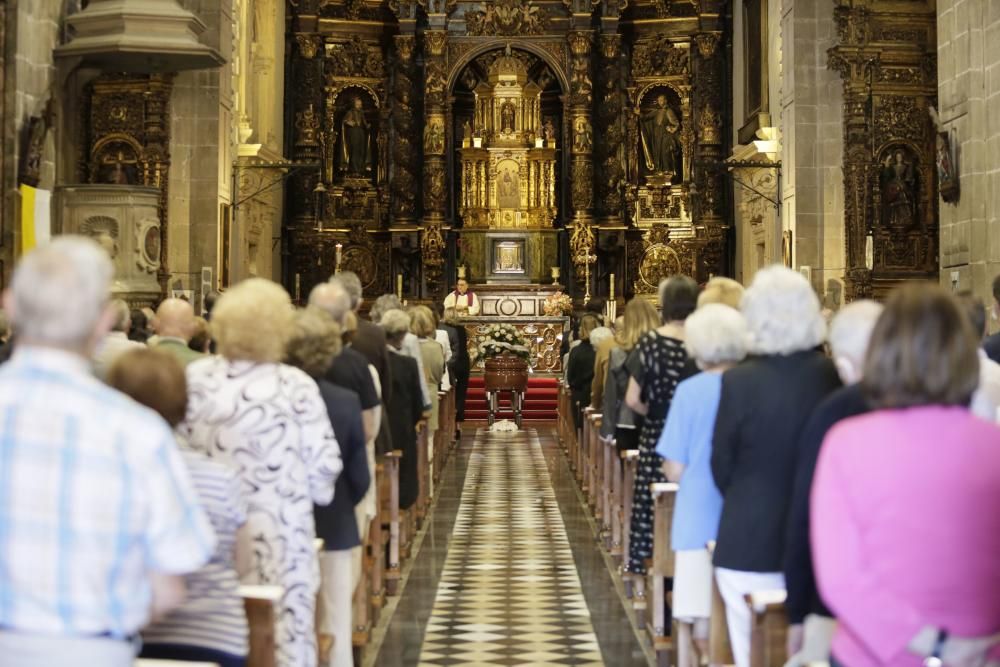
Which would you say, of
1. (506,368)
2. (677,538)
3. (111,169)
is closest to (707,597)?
(677,538)

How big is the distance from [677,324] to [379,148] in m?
20.9

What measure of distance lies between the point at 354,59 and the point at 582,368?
45.4ft

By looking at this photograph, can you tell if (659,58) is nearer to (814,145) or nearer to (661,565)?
(814,145)

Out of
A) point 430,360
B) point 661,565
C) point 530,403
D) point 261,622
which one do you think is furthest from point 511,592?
point 530,403

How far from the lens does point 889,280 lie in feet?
62.2

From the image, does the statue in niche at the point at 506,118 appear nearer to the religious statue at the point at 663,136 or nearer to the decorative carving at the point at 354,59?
the decorative carving at the point at 354,59

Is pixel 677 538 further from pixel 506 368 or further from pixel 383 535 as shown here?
pixel 506 368

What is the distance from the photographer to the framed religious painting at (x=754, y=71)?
2402 cm

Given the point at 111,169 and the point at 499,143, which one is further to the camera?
the point at 499,143

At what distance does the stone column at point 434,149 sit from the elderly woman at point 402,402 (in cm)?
1603

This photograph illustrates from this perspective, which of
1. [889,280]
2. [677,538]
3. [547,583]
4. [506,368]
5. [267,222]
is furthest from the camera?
[267,222]

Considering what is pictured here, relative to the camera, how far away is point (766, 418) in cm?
524

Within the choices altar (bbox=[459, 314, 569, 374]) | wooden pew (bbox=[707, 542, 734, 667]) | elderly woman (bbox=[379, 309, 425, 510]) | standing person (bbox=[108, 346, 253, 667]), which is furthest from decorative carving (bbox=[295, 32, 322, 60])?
standing person (bbox=[108, 346, 253, 667])

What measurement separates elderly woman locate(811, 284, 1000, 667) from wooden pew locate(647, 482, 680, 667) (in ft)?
11.9
